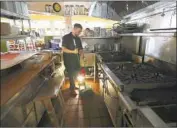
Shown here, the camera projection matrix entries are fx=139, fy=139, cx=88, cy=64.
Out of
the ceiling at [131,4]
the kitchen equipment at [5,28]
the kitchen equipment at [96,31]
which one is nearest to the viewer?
the kitchen equipment at [5,28]

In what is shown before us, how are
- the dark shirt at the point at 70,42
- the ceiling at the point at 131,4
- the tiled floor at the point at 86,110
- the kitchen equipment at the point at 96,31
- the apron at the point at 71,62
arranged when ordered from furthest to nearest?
1. the kitchen equipment at the point at 96,31
2. the apron at the point at 71,62
3. the dark shirt at the point at 70,42
4. the tiled floor at the point at 86,110
5. the ceiling at the point at 131,4

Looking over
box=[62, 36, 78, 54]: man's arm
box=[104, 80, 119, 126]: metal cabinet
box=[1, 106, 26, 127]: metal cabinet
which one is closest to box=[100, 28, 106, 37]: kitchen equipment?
box=[62, 36, 78, 54]: man's arm

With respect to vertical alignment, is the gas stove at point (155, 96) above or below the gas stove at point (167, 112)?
above

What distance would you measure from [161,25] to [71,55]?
148 centimetres

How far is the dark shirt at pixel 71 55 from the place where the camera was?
231cm

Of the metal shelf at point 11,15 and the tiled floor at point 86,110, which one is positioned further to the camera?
the tiled floor at point 86,110

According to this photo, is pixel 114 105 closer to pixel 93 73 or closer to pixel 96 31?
pixel 93 73

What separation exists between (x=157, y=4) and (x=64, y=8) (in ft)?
6.58

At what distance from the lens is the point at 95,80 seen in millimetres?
3119

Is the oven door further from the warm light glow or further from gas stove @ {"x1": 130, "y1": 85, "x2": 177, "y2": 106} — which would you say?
the warm light glow

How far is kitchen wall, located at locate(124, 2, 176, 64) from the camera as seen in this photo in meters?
1.24

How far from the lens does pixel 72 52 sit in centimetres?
241

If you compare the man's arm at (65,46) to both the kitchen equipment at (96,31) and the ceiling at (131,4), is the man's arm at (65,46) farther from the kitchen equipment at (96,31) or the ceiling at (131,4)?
the kitchen equipment at (96,31)

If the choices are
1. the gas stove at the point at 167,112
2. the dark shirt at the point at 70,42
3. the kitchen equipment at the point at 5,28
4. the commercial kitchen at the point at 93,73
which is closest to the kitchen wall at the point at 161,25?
the commercial kitchen at the point at 93,73
